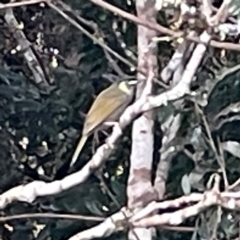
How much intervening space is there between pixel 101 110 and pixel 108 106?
0.15 feet

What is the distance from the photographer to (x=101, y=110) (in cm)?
255

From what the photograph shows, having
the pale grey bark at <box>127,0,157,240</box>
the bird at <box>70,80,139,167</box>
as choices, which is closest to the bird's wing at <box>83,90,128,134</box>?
the bird at <box>70,80,139,167</box>

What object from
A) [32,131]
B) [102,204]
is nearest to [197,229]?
[102,204]

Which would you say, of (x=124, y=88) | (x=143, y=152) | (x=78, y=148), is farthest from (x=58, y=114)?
(x=143, y=152)

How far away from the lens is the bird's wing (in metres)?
2.50

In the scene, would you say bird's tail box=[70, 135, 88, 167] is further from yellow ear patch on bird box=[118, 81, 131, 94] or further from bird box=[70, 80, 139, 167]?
yellow ear patch on bird box=[118, 81, 131, 94]

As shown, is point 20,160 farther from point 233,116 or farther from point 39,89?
point 233,116

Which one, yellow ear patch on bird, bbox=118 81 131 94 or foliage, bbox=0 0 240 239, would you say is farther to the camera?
foliage, bbox=0 0 240 239

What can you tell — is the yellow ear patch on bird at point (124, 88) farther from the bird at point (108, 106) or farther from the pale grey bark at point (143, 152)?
the pale grey bark at point (143, 152)

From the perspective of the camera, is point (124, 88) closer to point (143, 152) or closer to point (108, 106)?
point (108, 106)

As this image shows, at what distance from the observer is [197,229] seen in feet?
7.02

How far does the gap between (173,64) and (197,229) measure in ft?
1.22

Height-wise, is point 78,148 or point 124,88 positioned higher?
point 124,88

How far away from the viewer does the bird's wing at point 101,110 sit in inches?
98.4
